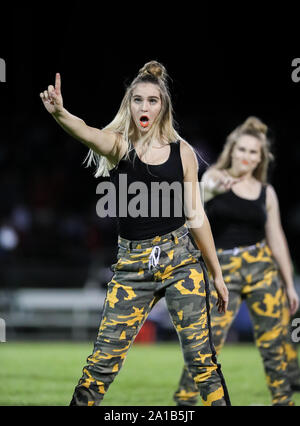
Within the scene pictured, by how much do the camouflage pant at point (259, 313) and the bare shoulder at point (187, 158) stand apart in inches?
62.9

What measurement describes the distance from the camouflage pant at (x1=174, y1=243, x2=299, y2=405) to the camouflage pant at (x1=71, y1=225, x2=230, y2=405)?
4.37 feet

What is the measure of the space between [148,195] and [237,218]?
1.84 m

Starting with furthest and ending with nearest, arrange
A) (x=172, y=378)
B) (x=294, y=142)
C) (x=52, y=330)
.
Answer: (x=294, y=142) → (x=52, y=330) → (x=172, y=378)

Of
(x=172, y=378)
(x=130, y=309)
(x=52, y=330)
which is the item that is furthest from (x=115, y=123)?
(x=52, y=330)

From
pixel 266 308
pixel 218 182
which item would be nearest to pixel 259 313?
pixel 266 308

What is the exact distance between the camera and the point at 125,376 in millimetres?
7844

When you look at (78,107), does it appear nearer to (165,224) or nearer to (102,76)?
(102,76)

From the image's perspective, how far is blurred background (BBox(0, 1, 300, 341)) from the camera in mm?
14742

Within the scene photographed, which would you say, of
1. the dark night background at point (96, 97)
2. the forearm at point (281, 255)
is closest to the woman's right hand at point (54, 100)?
the forearm at point (281, 255)

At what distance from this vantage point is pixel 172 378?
7.78 m

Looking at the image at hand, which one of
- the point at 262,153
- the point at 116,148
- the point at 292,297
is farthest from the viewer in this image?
the point at 262,153

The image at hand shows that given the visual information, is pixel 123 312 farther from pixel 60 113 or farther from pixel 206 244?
pixel 60 113

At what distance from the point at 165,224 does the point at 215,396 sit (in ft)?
3.16

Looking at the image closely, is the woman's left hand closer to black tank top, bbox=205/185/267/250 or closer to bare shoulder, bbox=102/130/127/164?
black tank top, bbox=205/185/267/250
